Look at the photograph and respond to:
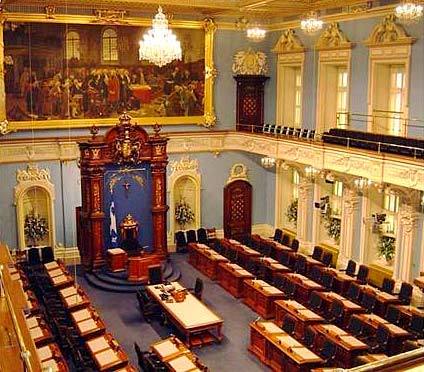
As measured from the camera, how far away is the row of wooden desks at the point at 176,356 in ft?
37.9

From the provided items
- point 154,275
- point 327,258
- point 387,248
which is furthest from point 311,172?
point 154,275

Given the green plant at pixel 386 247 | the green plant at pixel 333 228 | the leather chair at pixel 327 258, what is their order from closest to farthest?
the green plant at pixel 386 247
the leather chair at pixel 327 258
the green plant at pixel 333 228

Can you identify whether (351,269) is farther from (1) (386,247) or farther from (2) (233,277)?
(2) (233,277)

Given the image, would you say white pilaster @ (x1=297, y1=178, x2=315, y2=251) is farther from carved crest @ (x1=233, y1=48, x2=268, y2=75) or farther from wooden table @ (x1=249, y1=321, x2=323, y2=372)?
wooden table @ (x1=249, y1=321, x2=323, y2=372)

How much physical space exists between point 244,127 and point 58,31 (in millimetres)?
7336

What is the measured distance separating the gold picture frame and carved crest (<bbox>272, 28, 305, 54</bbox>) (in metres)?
2.35

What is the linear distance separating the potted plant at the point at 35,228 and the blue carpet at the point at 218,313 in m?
2.19

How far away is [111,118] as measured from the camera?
68.0 ft

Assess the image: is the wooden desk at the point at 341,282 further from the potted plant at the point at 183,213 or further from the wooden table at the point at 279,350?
the potted plant at the point at 183,213

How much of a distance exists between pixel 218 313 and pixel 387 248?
5.41 m

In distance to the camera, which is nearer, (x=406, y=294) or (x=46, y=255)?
(x=406, y=294)

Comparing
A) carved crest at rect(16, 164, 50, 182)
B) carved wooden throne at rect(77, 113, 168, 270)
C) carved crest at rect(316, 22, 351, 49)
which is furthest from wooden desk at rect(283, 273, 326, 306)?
carved crest at rect(16, 164, 50, 182)

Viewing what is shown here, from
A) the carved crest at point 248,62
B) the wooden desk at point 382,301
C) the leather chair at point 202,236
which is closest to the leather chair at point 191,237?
the leather chair at point 202,236

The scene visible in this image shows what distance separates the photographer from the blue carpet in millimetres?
13336
